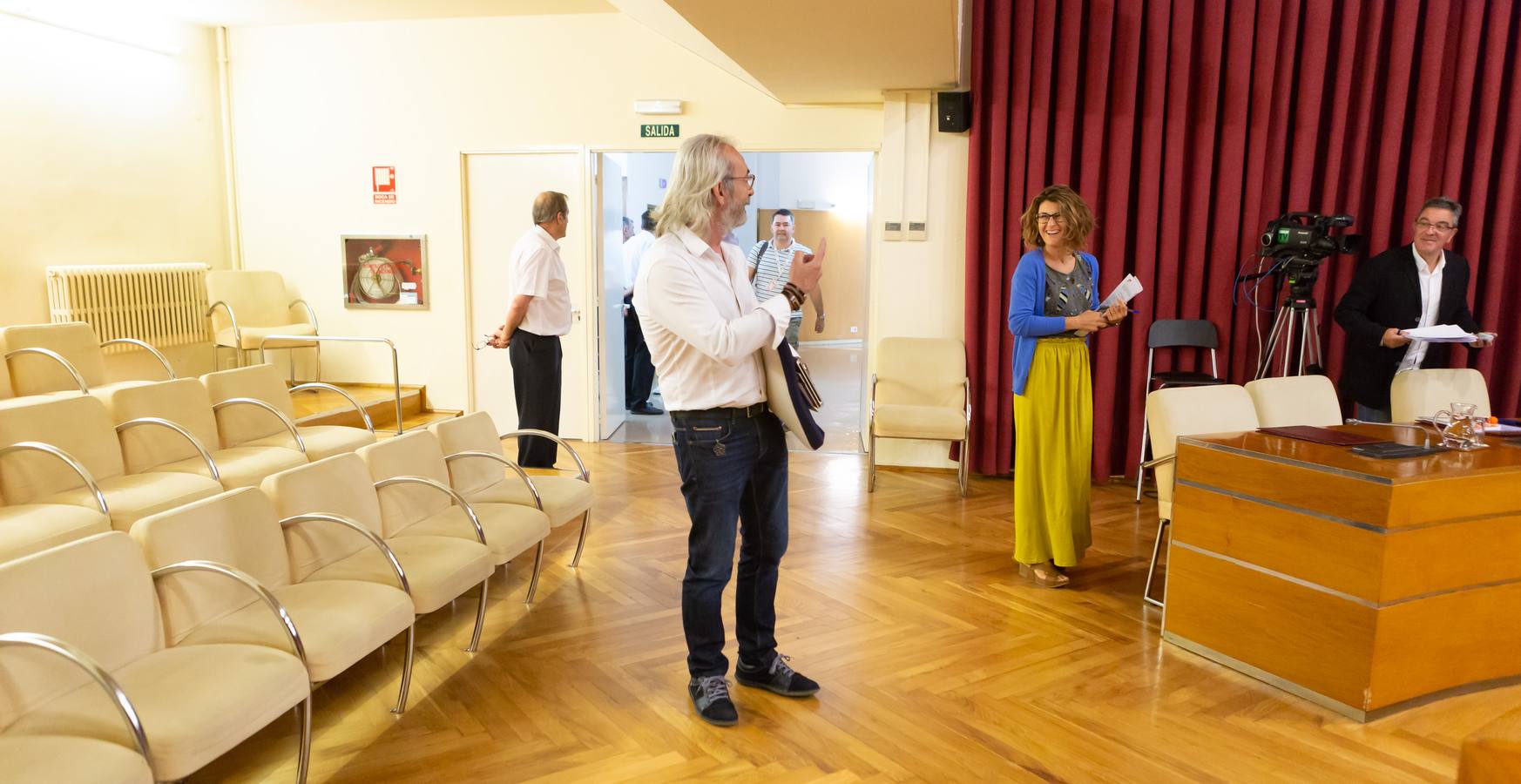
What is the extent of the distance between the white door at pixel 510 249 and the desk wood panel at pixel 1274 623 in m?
4.63

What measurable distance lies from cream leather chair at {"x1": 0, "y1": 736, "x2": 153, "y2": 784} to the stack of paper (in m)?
5.07

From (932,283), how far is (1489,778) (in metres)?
5.23

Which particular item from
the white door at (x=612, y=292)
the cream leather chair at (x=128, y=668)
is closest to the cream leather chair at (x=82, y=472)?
the cream leather chair at (x=128, y=668)

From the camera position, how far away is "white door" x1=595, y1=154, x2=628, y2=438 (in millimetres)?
6848

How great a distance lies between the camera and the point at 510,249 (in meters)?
6.89

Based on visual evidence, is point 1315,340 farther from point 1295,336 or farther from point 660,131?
point 660,131

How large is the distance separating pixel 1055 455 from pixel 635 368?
15.5ft

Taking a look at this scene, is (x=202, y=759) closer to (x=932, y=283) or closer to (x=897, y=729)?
(x=897, y=729)

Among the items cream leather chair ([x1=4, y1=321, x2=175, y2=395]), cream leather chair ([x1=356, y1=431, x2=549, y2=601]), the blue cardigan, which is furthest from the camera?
cream leather chair ([x1=4, y1=321, x2=175, y2=395])

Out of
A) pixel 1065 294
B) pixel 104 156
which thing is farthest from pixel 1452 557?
pixel 104 156

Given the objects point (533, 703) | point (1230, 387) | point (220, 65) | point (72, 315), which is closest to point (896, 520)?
point (1230, 387)

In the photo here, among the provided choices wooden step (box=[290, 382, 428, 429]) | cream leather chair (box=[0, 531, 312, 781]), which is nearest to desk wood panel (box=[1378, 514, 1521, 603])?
cream leather chair (box=[0, 531, 312, 781])

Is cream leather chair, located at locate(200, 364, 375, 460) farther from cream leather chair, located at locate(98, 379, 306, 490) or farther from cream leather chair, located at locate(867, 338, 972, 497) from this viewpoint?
cream leather chair, located at locate(867, 338, 972, 497)

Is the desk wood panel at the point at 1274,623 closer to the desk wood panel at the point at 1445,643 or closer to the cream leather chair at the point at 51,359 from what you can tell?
the desk wood panel at the point at 1445,643
